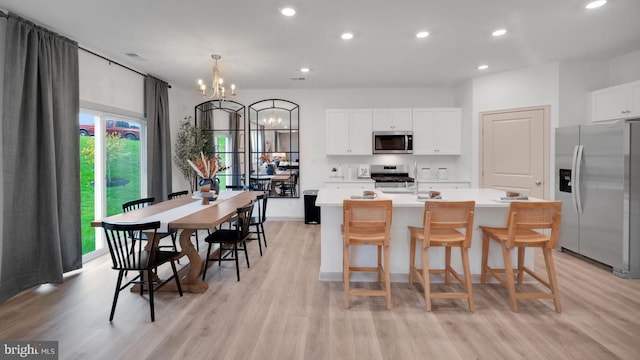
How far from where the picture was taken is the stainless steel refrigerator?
3.55 meters

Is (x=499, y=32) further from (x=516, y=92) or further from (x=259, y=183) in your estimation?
(x=259, y=183)

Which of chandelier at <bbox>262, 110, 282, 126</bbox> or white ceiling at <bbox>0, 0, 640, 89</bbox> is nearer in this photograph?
white ceiling at <bbox>0, 0, 640, 89</bbox>

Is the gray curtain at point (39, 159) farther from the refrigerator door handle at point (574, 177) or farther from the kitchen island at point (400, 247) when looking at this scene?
the refrigerator door handle at point (574, 177)

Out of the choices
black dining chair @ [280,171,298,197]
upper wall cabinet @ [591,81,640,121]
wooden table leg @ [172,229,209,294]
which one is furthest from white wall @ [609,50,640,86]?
wooden table leg @ [172,229,209,294]

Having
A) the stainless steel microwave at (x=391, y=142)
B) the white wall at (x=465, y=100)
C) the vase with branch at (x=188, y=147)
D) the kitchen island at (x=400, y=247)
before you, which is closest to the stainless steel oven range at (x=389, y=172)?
the white wall at (x=465, y=100)

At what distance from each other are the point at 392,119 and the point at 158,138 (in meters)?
4.14

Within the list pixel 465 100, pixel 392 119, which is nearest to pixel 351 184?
pixel 392 119

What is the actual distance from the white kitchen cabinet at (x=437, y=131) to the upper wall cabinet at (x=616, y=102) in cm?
199

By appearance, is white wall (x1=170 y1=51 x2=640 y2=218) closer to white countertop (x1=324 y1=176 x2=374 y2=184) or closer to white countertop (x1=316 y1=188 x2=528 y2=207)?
white countertop (x1=324 y1=176 x2=374 y2=184)

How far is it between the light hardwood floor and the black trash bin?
2.79 metres

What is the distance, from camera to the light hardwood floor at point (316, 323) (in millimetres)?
2252

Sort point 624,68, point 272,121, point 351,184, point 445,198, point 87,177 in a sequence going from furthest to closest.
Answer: point 272,121
point 351,184
point 624,68
point 87,177
point 445,198

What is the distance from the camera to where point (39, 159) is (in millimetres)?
3359

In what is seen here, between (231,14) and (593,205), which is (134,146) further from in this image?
(593,205)
